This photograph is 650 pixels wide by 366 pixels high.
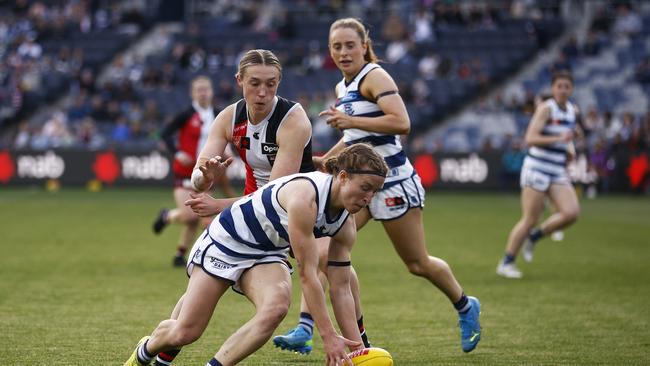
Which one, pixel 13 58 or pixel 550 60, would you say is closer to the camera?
pixel 550 60

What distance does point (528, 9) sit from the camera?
32.3 meters

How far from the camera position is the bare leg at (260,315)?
18.6ft

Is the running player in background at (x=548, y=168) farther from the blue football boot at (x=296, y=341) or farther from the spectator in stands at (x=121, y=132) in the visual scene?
the spectator in stands at (x=121, y=132)

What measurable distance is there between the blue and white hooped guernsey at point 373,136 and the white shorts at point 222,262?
6.15 ft

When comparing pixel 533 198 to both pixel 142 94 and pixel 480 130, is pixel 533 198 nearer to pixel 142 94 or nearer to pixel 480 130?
pixel 480 130

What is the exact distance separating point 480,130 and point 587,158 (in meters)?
3.95

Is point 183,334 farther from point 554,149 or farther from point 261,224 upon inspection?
point 554,149

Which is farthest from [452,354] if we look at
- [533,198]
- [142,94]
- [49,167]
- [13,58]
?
[13,58]

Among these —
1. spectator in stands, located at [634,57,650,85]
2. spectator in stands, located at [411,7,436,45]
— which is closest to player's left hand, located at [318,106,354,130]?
spectator in stands, located at [634,57,650,85]

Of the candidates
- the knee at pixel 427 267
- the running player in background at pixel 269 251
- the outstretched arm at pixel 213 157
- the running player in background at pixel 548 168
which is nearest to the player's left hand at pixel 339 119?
the outstretched arm at pixel 213 157

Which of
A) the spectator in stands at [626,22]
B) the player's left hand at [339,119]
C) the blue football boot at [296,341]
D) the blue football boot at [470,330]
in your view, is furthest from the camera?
the spectator in stands at [626,22]

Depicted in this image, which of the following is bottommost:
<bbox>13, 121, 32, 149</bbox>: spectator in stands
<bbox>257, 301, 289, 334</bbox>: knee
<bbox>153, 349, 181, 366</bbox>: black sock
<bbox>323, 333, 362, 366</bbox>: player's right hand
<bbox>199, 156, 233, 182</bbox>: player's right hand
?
<bbox>13, 121, 32, 149</bbox>: spectator in stands

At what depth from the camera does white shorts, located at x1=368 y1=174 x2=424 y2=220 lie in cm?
744

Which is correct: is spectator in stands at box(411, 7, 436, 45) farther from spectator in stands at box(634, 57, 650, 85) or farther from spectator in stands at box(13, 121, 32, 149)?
spectator in stands at box(13, 121, 32, 149)
